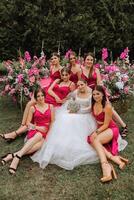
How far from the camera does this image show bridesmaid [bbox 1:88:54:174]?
684 centimetres

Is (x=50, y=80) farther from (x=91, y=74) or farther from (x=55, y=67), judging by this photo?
(x=91, y=74)

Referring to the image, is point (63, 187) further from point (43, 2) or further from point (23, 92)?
point (43, 2)

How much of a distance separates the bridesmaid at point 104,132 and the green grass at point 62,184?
8.5 inches

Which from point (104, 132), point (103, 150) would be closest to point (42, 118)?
point (104, 132)

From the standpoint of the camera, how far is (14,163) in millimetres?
6645

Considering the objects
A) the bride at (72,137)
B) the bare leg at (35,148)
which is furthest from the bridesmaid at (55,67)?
the bare leg at (35,148)

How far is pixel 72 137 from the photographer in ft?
22.7

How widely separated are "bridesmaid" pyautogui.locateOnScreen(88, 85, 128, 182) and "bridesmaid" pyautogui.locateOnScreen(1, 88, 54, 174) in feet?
2.32

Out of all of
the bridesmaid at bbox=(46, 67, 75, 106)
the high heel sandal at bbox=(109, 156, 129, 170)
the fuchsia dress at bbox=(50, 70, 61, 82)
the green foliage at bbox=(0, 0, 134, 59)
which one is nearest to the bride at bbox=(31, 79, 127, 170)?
the high heel sandal at bbox=(109, 156, 129, 170)

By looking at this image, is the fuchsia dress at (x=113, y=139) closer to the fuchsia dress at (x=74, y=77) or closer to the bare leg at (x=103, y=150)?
the bare leg at (x=103, y=150)

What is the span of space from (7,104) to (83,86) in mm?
2908

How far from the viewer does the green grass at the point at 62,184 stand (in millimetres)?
5949

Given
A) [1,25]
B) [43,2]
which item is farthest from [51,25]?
[1,25]

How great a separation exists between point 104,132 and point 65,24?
13.5 ft
